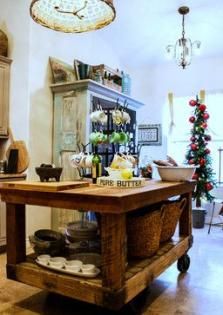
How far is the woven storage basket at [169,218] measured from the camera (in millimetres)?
2532

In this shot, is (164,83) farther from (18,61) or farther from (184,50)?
(18,61)

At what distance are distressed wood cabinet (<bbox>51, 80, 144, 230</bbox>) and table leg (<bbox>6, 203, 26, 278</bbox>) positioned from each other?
1590 millimetres

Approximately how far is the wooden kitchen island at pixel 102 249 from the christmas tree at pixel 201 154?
2.51 metres

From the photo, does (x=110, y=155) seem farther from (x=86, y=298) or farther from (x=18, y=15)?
(x=86, y=298)

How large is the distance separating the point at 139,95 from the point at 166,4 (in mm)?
1849

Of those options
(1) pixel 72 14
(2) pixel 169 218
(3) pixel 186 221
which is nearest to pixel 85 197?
(2) pixel 169 218

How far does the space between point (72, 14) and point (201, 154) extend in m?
3.13

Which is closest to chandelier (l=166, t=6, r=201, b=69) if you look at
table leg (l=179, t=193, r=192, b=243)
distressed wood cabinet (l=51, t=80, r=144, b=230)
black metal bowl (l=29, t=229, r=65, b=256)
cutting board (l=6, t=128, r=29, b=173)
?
distressed wood cabinet (l=51, t=80, r=144, b=230)

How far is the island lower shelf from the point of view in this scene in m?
1.74

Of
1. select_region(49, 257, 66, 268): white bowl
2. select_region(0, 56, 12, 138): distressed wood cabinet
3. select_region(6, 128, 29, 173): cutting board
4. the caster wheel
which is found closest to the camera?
select_region(49, 257, 66, 268): white bowl

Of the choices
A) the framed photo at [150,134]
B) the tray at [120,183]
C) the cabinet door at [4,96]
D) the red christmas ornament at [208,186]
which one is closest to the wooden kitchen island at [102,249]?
the tray at [120,183]

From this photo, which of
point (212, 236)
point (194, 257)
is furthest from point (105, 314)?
point (212, 236)

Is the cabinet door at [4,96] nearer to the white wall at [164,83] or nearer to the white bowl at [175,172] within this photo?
the white bowl at [175,172]

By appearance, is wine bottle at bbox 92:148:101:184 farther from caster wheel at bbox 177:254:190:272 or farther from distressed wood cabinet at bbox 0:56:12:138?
distressed wood cabinet at bbox 0:56:12:138
